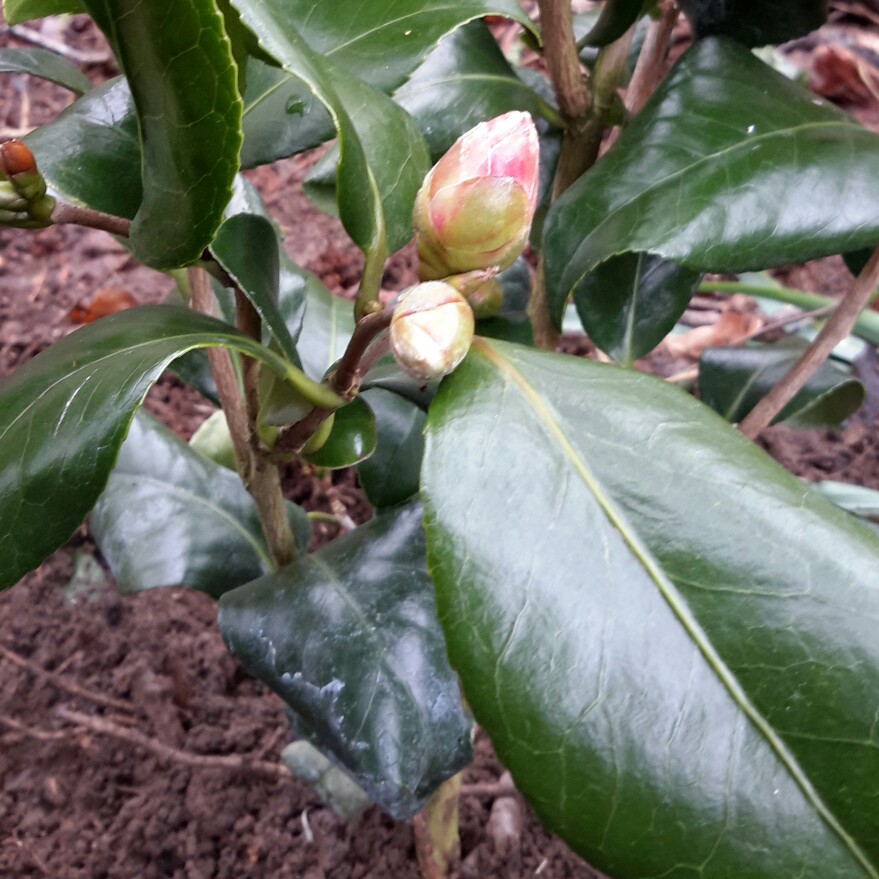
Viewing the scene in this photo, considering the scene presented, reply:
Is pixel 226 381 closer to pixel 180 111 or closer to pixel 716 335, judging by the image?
pixel 180 111

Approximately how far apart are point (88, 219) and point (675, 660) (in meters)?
0.42

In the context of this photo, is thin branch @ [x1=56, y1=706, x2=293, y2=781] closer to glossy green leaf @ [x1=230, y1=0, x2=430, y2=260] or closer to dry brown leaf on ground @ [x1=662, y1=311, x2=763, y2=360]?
glossy green leaf @ [x1=230, y1=0, x2=430, y2=260]

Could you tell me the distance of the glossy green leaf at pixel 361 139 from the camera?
1.41 ft

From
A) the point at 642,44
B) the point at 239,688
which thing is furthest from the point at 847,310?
the point at 239,688

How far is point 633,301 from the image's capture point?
868 millimetres

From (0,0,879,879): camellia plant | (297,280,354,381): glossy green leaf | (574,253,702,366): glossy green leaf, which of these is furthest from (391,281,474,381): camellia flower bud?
(297,280,354,381): glossy green leaf

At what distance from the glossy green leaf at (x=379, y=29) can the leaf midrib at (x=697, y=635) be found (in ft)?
0.93

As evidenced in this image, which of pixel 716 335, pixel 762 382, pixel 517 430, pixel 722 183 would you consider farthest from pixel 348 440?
pixel 716 335

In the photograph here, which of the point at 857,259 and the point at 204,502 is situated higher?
the point at 857,259

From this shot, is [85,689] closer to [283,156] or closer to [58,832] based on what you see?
[58,832]

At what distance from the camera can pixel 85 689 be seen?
3.97 ft

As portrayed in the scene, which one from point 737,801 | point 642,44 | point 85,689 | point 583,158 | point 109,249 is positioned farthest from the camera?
point 109,249

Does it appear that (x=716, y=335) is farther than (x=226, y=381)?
Yes

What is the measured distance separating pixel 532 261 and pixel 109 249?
942 millimetres
